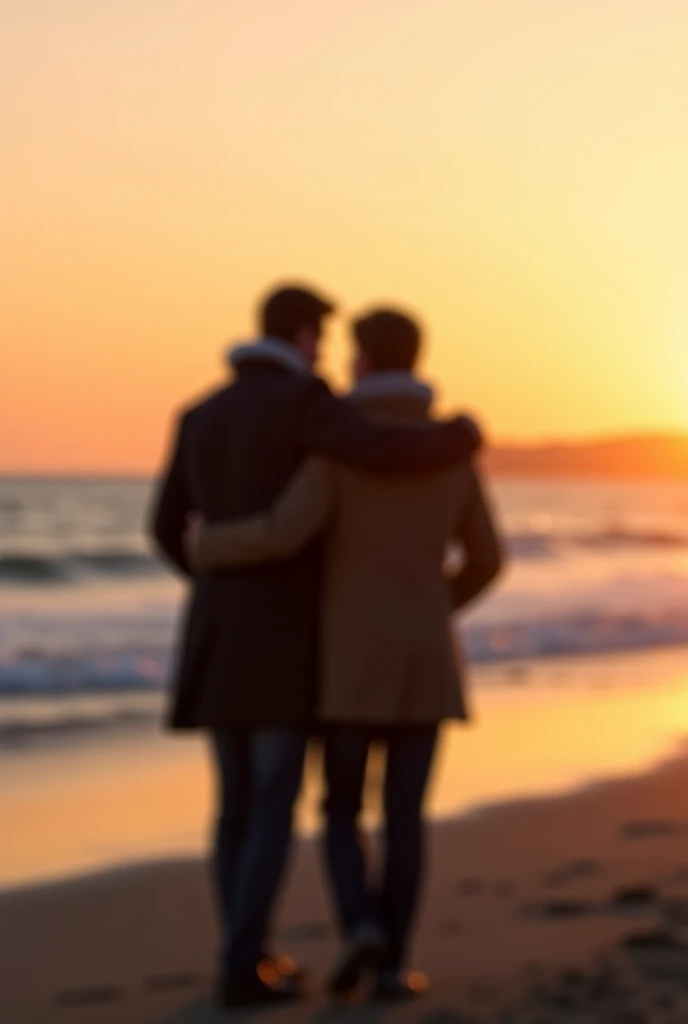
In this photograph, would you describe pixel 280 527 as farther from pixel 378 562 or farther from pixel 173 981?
pixel 173 981

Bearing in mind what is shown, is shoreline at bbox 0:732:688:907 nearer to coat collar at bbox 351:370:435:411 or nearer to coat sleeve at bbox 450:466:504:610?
coat sleeve at bbox 450:466:504:610

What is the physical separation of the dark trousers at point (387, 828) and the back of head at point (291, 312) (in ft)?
2.95

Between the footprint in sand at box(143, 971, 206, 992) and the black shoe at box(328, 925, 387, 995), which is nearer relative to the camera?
the black shoe at box(328, 925, 387, 995)

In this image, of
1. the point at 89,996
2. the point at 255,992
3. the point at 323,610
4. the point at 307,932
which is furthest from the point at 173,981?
the point at 323,610

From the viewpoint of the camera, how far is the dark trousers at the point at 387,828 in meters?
4.16

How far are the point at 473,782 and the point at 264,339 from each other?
4.43 m

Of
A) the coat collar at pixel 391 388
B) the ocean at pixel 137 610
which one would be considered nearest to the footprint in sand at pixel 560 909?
the coat collar at pixel 391 388

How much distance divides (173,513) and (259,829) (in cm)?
76

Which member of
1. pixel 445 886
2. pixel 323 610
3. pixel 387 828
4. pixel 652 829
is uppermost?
pixel 323 610

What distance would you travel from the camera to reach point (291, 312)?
13.9ft

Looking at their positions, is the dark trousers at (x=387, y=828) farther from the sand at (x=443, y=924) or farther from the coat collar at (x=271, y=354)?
the coat collar at (x=271, y=354)

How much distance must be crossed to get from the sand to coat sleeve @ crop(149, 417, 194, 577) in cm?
104

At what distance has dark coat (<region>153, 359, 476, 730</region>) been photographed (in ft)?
13.3

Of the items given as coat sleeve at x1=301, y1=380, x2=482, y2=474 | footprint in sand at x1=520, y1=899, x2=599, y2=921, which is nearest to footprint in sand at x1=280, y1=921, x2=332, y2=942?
footprint in sand at x1=520, y1=899, x2=599, y2=921
